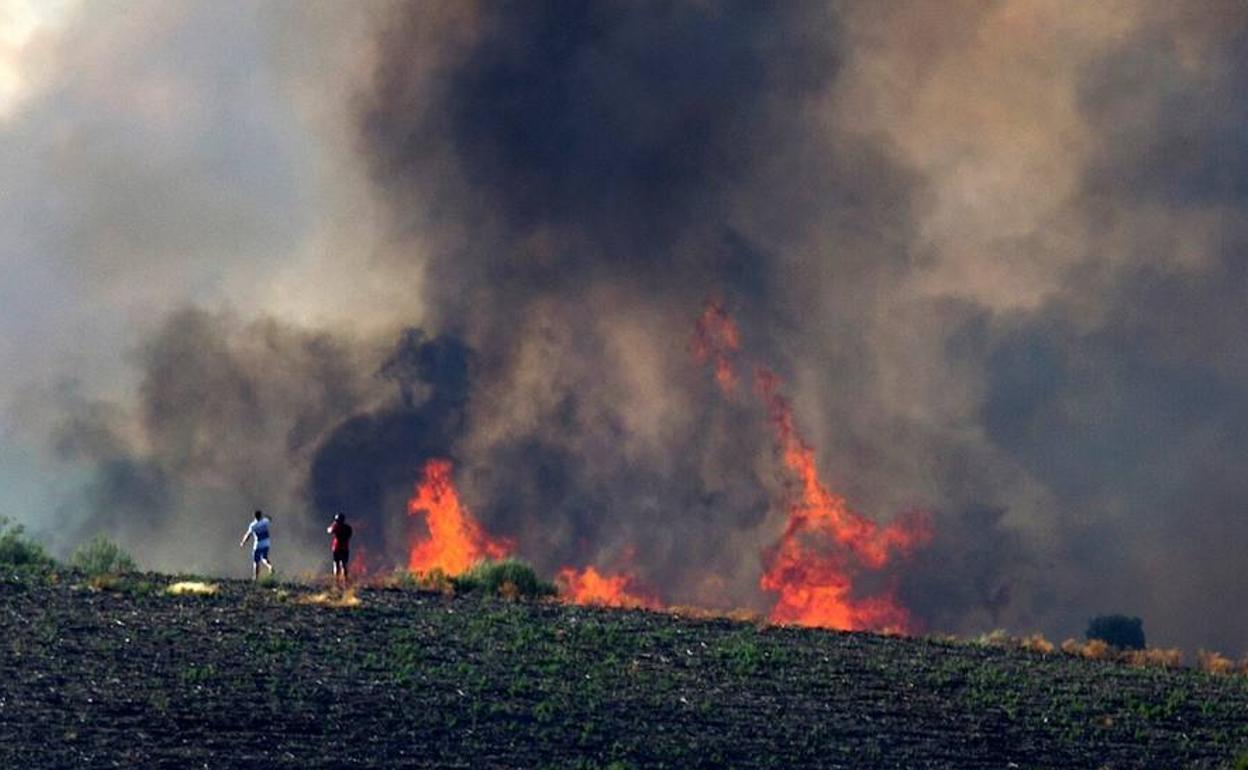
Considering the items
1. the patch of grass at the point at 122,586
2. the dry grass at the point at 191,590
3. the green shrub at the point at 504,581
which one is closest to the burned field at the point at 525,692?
the patch of grass at the point at 122,586

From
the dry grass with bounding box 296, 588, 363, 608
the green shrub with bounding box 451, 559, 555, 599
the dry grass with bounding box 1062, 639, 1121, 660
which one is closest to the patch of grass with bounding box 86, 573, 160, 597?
the dry grass with bounding box 296, 588, 363, 608

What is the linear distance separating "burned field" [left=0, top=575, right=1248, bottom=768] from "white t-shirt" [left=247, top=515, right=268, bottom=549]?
3.66 ft

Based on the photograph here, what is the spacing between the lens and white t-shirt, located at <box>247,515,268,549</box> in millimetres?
52562

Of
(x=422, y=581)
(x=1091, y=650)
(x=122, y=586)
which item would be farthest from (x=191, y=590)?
(x=1091, y=650)

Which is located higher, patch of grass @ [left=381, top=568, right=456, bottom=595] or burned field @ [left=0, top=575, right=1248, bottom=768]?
patch of grass @ [left=381, top=568, right=456, bottom=595]

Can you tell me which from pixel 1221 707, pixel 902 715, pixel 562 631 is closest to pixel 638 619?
pixel 562 631

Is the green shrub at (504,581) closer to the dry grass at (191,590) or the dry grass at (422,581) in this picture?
the dry grass at (422,581)

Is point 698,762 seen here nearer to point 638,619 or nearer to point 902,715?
point 902,715

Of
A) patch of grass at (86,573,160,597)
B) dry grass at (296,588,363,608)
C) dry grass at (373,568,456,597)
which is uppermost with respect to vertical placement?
dry grass at (373,568,456,597)

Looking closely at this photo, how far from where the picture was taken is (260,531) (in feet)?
173

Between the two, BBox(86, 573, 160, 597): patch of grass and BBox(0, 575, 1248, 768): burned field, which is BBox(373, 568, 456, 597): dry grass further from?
BBox(86, 573, 160, 597): patch of grass

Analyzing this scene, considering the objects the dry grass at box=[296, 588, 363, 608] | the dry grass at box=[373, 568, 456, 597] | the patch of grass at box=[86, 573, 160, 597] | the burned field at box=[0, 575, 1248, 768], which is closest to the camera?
the burned field at box=[0, 575, 1248, 768]

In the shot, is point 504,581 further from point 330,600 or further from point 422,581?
point 330,600

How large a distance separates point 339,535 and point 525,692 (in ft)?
37.8
